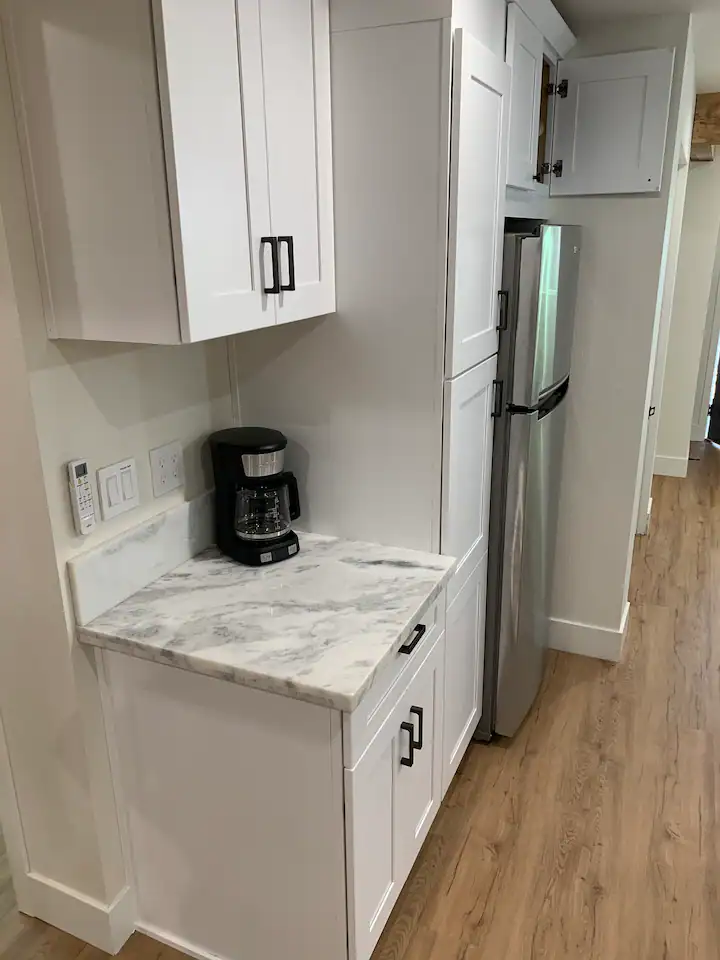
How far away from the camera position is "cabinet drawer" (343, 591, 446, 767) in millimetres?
1395

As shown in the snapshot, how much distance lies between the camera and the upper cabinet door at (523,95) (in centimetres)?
196

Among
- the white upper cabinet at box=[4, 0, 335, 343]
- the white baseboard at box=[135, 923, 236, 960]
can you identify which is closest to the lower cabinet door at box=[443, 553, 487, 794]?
the white baseboard at box=[135, 923, 236, 960]

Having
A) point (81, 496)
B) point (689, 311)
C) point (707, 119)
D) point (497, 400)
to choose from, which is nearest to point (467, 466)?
point (497, 400)

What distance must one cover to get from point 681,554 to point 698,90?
2.37 metres

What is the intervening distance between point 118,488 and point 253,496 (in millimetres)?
351

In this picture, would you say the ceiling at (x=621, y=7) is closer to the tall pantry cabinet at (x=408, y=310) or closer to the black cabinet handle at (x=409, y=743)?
the tall pantry cabinet at (x=408, y=310)

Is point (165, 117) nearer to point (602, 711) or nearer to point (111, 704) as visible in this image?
point (111, 704)

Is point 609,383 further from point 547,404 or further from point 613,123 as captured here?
point 613,123

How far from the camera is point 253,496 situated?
6.12 feet

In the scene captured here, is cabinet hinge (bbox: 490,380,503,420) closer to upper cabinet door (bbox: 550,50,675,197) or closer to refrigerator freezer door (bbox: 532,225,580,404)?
refrigerator freezer door (bbox: 532,225,580,404)

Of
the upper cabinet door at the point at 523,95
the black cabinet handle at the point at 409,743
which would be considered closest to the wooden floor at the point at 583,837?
the black cabinet handle at the point at 409,743

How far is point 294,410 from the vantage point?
1.96 m

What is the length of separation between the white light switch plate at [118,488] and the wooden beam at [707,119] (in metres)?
3.46

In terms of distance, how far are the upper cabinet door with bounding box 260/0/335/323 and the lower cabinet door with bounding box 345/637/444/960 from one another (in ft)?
3.06
